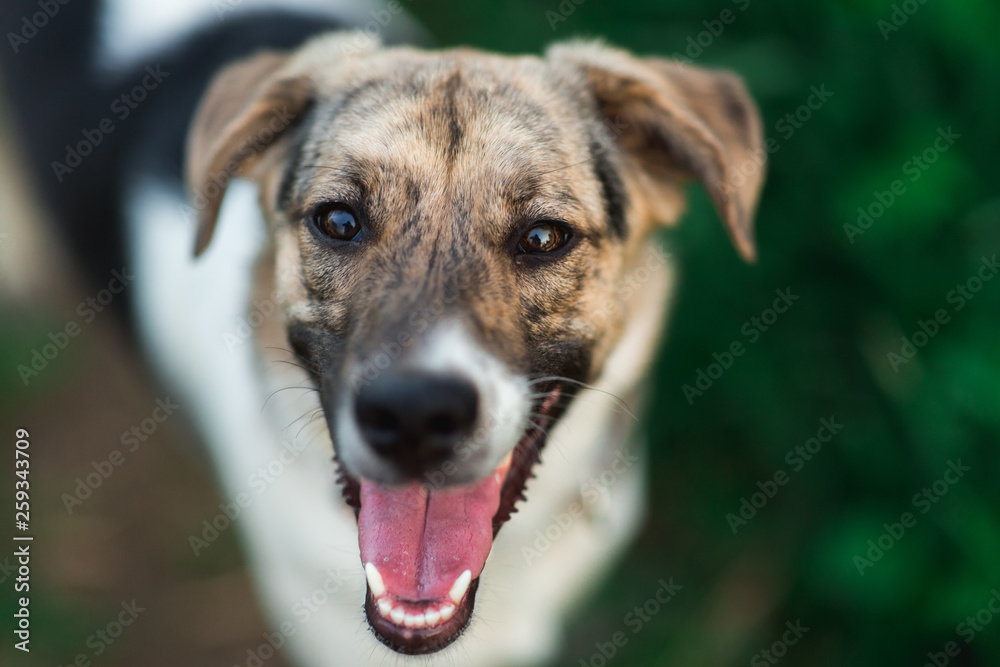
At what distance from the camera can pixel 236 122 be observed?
2.49 meters

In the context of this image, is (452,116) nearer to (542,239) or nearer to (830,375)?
(542,239)

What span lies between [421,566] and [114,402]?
11.8 ft

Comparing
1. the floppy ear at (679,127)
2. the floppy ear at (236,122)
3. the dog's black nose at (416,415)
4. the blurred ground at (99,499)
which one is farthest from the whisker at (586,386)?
the blurred ground at (99,499)

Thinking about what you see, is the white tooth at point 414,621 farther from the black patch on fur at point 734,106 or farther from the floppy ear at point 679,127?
the black patch on fur at point 734,106

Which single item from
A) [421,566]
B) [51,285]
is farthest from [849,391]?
[51,285]

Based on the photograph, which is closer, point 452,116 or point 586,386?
point 452,116

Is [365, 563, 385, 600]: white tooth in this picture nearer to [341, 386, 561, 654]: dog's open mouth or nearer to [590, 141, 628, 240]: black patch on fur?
[341, 386, 561, 654]: dog's open mouth

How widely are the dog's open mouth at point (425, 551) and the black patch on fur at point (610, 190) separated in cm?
64

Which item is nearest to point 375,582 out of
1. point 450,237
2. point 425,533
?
point 425,533

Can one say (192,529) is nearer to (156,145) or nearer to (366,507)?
(156,145)

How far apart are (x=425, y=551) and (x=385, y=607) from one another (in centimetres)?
20

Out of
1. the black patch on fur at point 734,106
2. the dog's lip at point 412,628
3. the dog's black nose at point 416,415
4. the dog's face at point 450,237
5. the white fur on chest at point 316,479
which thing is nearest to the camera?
the dog's black nose at point 416,415

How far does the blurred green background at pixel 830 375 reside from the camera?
3.26 metres

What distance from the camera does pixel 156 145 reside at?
11.4 ft
